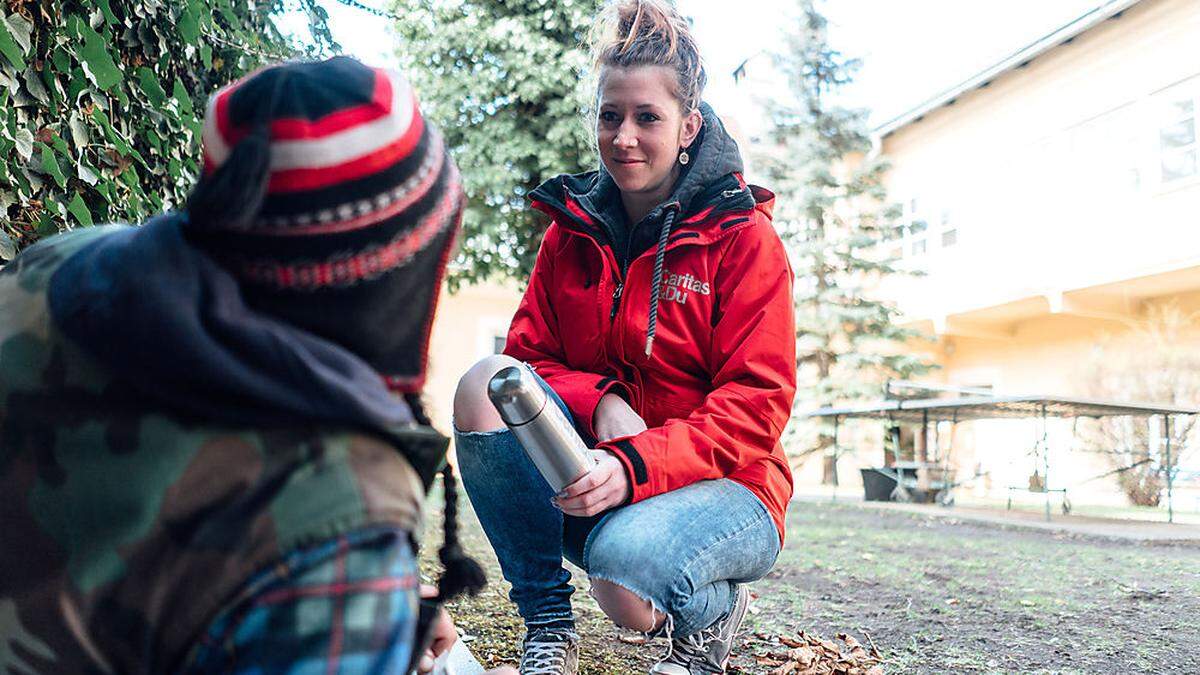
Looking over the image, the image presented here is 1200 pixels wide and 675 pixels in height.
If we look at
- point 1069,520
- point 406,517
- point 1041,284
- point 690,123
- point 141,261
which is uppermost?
point 1041,284

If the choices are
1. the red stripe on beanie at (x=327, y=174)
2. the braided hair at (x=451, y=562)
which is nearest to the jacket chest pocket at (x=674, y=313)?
the braided hair at (x=451, y=562)

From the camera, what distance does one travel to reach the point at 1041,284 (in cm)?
1354

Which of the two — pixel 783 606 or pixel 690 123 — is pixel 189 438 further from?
pixel 783 606

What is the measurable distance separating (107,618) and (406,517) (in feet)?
0.85

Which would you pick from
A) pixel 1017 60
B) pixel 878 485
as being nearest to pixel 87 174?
pixel 878 485

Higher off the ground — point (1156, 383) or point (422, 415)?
point (1156, 383)

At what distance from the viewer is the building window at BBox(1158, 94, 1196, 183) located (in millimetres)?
11773

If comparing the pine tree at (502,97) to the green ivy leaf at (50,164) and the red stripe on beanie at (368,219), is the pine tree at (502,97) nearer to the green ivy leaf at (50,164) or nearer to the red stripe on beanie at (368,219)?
the green ivy leaf at (50,164)

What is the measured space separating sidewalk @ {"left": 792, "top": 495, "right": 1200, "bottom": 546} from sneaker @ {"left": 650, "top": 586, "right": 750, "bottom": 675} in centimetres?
583

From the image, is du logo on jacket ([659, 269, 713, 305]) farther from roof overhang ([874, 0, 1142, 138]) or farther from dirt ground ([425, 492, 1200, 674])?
roof overhang ([874, 0, 1142, 138])

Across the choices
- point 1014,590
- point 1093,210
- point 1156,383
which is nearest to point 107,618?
point 1014,590

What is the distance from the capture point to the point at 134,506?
2.70ft

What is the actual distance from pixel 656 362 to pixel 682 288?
167 millimetres

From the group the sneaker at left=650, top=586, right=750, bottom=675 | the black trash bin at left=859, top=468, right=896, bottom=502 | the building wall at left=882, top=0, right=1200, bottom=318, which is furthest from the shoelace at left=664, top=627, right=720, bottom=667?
the building wall at left=882, top=0, right=1200, bottom=318
